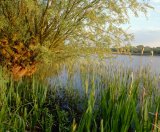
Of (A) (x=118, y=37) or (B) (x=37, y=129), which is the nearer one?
(B) (x=37, y=129)

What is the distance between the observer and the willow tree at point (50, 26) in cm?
1062

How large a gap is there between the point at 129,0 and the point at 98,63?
2.37 m

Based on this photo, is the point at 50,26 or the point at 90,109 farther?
the point at 50,26

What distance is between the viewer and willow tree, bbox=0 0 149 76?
1062 cm

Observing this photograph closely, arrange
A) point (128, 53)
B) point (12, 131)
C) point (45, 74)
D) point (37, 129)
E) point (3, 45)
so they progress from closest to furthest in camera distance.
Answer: point (12, 131)
point (37, 129)
point (3, 45)
point (128, 53)
point (45, 74)

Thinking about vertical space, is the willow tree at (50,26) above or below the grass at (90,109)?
above

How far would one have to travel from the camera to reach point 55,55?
1145 centimetres

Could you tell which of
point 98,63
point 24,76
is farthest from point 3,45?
point 98,63

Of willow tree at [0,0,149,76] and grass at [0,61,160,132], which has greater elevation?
willow tree at [0,0,149,76]

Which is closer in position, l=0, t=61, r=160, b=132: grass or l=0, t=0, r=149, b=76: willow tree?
l=0, t=61, r=160, b=132: grass

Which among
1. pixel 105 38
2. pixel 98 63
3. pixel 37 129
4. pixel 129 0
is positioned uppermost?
pixel 129 0

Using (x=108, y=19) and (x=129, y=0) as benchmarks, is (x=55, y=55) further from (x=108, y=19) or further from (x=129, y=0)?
(x=129, y=0)

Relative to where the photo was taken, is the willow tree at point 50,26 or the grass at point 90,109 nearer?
the grass at point 90,109

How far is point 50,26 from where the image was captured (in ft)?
37.0
